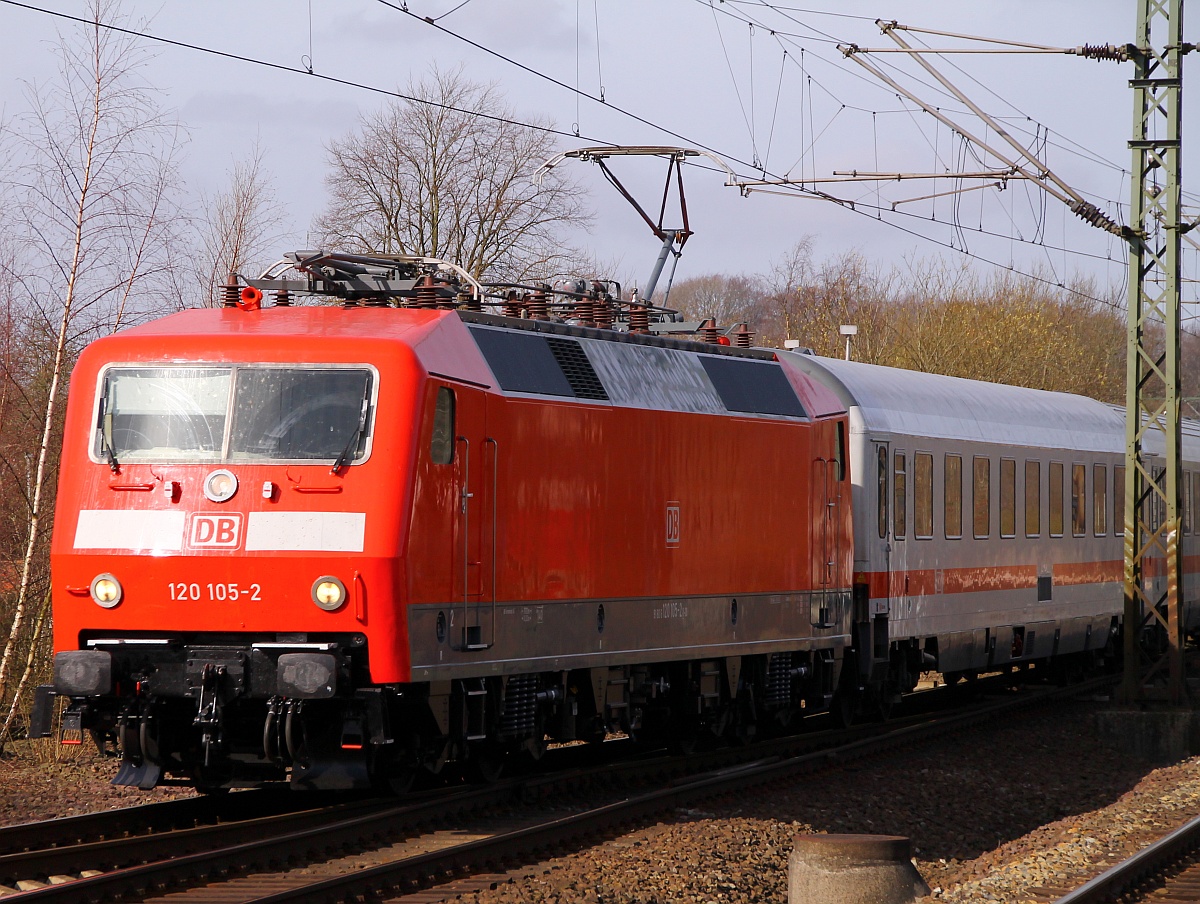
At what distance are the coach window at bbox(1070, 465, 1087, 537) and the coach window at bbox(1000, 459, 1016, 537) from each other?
6.93 feet

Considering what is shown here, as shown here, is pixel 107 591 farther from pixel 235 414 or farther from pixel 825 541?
pixel 825 541

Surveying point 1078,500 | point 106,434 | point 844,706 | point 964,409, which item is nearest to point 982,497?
point 964,409

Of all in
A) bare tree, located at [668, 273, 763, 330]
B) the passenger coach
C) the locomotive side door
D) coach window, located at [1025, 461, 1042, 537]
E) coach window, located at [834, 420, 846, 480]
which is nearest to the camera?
the locomotive side door

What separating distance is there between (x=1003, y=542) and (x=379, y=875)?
1297 cm

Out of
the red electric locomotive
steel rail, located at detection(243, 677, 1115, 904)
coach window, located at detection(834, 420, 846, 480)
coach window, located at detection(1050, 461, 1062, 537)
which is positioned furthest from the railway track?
coach window, located at detection(1050, 461, 1062, 537)

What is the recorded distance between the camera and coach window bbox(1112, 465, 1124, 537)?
23641 millimetres

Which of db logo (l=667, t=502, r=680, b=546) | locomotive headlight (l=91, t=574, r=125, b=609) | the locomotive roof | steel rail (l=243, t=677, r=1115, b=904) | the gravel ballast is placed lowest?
the gravel ballast

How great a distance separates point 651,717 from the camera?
47.5 feet

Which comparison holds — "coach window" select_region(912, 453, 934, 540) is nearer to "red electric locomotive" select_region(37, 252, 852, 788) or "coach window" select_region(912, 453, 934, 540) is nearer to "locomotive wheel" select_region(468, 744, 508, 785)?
"red electric locomotive" select_region(37, 252, 852, 788)

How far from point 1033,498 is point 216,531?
44.7ft

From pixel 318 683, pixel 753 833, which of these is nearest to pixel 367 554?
pixel 318 683

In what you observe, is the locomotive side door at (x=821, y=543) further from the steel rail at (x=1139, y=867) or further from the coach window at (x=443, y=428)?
the coach window at (x=443, y=428)

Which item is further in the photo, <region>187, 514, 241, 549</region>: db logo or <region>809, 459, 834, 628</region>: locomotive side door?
<region>809, 459, 834, 628</region>: locomotive side door

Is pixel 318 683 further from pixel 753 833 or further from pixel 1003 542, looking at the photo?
pixel 1003 542
